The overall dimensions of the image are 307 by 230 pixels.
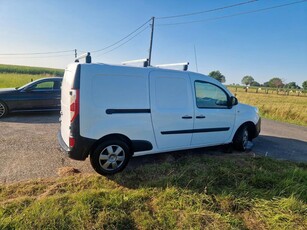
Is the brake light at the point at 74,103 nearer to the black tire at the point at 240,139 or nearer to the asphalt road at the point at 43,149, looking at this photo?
the asphalt road at the point at 43,149

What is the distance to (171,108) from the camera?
4168 mm

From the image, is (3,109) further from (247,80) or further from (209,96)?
(247,80)

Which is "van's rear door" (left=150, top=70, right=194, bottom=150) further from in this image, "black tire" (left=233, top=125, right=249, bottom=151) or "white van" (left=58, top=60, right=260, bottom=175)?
"black tire" (left=233, top=125, right=249, bottom=151)

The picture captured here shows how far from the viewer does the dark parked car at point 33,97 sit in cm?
765

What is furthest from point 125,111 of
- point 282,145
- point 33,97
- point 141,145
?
point 33,97

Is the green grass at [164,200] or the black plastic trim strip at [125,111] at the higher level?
the black plastic trim strip at [125,111]

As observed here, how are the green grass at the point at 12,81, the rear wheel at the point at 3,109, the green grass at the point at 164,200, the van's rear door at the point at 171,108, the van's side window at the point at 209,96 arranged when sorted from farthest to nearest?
the green grass at the point at 12,81 < the rear wheel at the point at 3,109 < the van's side window at the point at 209,96 < the van's rear door at the point at 171,108 < the green grass at the point at 164,200

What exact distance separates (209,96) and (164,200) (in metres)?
2.55

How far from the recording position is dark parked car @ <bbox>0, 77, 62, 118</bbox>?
7652 millimetres

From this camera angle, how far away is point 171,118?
4160mm

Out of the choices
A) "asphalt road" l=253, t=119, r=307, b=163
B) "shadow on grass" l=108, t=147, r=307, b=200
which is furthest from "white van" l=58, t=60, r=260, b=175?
"asphalt road" l=253, t=119, r=307, b=163

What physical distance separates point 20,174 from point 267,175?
425 cm

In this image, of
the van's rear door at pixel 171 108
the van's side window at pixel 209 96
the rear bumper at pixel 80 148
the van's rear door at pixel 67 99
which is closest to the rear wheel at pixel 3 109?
the van's rear door at pixel 67 99

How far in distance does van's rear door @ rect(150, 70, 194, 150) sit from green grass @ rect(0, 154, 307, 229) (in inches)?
22.1
